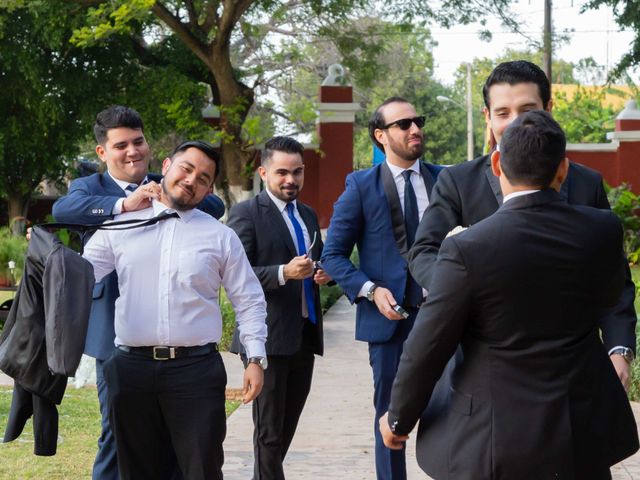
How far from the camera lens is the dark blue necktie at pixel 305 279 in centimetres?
663

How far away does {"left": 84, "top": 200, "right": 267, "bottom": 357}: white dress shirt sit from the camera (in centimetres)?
486

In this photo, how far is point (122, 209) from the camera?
5.28 meters

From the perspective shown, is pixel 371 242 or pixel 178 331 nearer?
pixel 178 331

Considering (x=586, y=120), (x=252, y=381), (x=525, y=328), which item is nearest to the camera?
(x=525, y=328)

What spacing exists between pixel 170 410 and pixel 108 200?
1.11 metres

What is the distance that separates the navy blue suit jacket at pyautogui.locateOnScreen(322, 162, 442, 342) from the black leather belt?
1.39 metres

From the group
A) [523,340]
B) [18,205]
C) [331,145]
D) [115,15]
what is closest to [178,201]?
[523,340]

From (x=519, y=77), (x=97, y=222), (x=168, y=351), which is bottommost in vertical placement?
(x=168, y=351)

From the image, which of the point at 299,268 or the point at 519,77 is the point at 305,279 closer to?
the point at 299,268

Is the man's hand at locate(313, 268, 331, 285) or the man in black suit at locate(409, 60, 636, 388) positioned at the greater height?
the man in black suit at locate(409, 60, 636, 388)

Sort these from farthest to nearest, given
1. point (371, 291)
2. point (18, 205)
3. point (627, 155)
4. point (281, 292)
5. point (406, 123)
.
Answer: point (627, 155) → point (18, 205) → point (281, 292) → point (406, 123) → point (371, 291)

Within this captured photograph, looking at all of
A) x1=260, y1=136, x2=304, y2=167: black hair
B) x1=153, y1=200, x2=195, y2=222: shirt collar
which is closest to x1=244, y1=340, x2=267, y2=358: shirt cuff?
x1=153, y1=200, x2=195, y2=222: shirt collar

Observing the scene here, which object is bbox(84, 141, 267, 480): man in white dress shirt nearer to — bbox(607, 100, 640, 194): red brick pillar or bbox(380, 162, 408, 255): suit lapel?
bbox(380, 162, 408, 255): suit lapel

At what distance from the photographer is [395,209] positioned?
6.29 metres
